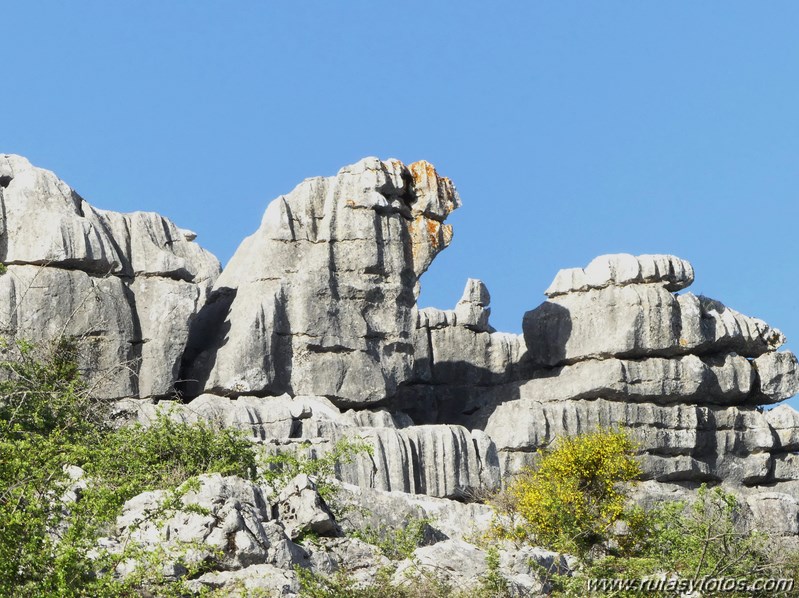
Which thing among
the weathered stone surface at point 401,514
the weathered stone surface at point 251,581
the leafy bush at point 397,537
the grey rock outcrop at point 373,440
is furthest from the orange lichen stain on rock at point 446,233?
the weathered stone surface at point 251,581

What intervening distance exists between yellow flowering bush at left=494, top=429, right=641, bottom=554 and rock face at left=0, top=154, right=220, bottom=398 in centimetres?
877

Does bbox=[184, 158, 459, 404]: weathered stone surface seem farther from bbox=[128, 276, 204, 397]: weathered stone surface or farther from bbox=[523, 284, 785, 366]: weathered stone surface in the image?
bbox=[523, 284, 785, 366]: weathered stone surface

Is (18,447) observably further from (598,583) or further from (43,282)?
(43,282)

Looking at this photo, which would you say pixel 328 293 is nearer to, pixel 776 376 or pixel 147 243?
pixel 147 243

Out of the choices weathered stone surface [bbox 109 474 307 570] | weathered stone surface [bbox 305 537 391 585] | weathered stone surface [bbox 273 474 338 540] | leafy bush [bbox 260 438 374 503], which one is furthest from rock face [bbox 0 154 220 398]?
weathered stone surface [bbox 109 474 307 570]

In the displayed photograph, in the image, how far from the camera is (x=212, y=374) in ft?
138

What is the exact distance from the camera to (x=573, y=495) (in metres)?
33.2

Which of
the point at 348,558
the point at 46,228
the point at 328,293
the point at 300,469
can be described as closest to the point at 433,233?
the point at 328,293

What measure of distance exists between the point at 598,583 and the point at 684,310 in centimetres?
2597

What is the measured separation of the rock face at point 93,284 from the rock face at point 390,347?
5 cm

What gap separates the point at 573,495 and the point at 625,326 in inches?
618

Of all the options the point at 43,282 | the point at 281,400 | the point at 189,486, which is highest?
the point at 43,282

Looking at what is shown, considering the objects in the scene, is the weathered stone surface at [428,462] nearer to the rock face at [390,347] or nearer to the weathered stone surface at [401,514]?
the rock face at [390,347]

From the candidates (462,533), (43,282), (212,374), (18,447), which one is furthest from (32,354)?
(18,447)
